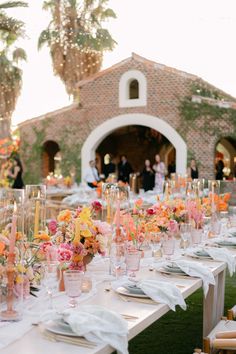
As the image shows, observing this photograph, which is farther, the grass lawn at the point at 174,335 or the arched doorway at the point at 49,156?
the arched doorway at the point at 49,156

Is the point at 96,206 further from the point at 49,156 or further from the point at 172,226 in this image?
the point at 49,156

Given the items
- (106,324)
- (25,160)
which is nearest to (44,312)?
(106,324)

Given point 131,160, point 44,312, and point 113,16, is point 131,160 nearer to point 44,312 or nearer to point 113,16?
point 113,16

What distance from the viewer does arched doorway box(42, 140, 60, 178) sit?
2068 cm

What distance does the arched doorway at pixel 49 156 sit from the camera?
67.9 feet

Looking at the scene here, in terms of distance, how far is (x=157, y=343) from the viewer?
484 centimetres

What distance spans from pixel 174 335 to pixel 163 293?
2.36 meters

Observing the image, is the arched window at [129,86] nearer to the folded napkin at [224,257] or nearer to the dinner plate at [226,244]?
the dinner plate at [226,244]

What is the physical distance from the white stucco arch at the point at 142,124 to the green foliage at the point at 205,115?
1.42ft

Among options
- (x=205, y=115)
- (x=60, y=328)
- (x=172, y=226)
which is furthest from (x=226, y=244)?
(x=205, y=115)

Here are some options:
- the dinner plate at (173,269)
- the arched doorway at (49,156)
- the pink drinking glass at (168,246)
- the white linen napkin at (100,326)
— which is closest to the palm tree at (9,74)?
the arched doorway at (49,156)

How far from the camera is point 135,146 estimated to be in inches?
906

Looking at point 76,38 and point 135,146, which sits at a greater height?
point 76,38

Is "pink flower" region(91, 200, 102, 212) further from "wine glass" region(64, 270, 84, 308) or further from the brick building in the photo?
the brick building
